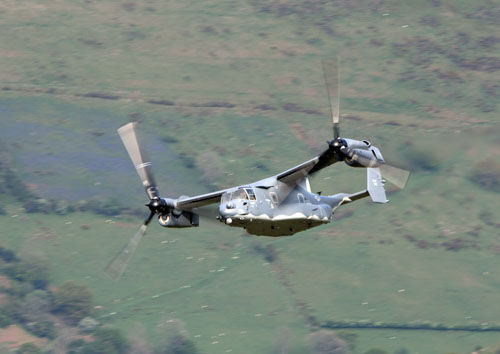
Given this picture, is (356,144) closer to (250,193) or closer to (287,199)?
(287,199)

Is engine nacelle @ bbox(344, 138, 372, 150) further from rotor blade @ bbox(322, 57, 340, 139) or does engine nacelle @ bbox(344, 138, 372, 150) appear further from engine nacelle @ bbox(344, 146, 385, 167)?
rotor blade @ bbox(322, 57, 340, 139)

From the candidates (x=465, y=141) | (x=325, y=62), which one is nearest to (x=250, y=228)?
(x=325, y=62)

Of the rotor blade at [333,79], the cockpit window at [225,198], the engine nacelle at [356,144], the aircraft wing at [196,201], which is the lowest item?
the aircraft wing at [196,201]

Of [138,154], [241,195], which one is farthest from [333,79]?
[138,154]

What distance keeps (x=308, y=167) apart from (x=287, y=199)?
8.04 ft

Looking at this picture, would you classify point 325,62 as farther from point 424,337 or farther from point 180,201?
point 424,337

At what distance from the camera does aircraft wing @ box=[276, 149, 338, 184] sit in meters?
61.2

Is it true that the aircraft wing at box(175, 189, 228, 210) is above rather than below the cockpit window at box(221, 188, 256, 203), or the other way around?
below

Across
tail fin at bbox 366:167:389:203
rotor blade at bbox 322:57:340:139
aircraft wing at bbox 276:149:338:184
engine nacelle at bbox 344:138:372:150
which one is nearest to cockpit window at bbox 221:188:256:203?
aircraft wing at bbox 276:149:338:184

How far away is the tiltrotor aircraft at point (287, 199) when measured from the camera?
60906 mm

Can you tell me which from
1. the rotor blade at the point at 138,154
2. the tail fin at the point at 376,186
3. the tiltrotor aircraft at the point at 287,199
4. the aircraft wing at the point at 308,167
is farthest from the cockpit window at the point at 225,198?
the tail fin at the point at 376,186

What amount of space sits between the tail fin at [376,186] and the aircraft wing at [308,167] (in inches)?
171

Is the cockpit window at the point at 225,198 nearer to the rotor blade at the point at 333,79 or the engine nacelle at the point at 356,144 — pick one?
the rotor blade at the point at 333,79

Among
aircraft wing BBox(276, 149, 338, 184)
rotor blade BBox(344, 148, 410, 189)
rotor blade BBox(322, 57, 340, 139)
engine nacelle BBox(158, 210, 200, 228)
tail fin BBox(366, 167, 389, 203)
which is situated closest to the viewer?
rotor blade BBox(322, 57, 340, 139)
